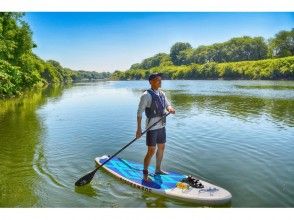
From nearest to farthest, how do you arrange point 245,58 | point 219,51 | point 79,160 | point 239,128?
point 79,160
point 239,128
point 245,58
point 219,51

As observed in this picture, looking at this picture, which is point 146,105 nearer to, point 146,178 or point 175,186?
point 146,178

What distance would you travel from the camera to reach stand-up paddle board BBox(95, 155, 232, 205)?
8031 millimetres

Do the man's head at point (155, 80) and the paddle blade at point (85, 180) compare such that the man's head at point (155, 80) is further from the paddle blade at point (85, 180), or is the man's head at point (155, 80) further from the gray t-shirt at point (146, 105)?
the paddle blade at point (85, 180)

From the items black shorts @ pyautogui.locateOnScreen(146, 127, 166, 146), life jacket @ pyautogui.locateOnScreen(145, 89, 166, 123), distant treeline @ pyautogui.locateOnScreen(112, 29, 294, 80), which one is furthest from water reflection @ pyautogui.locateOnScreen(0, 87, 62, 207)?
distant treeline @ pyautogui.locateOnScreen(112, 29, 294, 80)

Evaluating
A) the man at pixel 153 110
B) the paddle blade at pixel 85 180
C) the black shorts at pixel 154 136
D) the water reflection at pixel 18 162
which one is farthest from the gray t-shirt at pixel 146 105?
the water reflection at pixel 18 162

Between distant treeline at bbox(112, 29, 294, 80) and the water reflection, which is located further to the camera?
distant treeline at bbox(112, 29, 294, 80)

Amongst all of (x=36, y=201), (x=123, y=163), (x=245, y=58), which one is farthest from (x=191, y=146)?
(x=245, y=58)

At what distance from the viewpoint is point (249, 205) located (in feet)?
26.4

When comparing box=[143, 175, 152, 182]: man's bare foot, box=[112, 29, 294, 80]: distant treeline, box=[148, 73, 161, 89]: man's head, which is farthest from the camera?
box=[112, 29, 294, 80]: distant treeline

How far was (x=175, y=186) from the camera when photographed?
877 cm

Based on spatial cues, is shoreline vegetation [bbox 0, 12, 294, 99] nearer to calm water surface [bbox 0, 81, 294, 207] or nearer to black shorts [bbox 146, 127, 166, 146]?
calm water surface [bbox 0, 81, 294, 207]

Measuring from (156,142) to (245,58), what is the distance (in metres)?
162

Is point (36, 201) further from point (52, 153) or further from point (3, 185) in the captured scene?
point (52, 153)

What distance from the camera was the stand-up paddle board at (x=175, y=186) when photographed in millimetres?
8031
